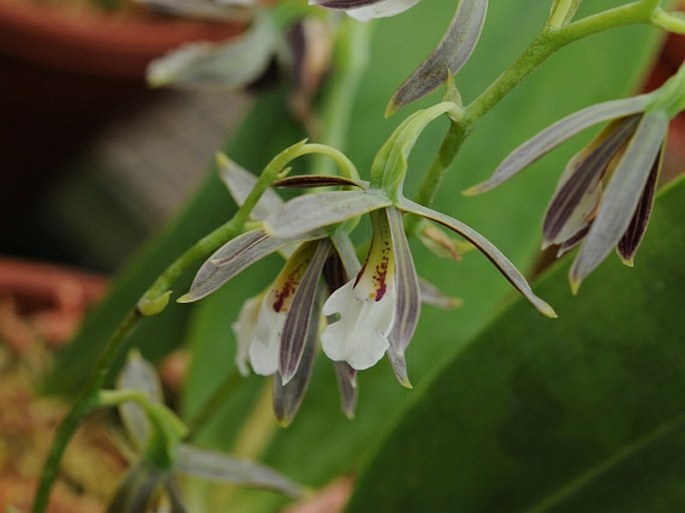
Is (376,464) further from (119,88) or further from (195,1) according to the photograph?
(119,88)

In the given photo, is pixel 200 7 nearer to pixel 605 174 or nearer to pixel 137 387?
pixel 137 387

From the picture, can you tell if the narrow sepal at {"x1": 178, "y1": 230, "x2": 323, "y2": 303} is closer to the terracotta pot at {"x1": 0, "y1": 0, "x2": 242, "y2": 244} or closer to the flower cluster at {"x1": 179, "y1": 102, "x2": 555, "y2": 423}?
the flower cluster at {"x1": 179, "y1": 102, "x2": 555, "y2": 423}

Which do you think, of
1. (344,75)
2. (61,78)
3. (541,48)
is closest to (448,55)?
(541,48)

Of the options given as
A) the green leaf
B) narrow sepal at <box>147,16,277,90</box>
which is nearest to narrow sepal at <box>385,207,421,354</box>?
the green leaf

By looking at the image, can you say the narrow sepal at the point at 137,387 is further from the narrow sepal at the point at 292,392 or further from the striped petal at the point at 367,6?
the striped petal at the point at 367,6

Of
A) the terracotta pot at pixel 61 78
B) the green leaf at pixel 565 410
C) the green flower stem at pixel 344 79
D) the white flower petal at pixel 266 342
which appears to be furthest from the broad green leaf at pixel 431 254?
the terracotta pot at pixel 61 78

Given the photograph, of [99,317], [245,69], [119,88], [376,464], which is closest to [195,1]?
[245,69]

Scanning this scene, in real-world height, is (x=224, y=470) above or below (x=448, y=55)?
below
